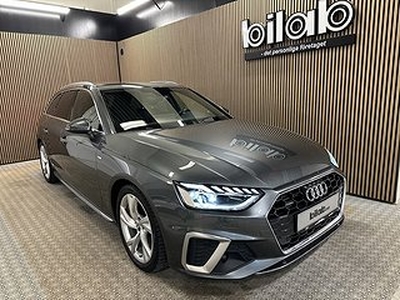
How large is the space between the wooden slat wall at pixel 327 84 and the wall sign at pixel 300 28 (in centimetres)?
7

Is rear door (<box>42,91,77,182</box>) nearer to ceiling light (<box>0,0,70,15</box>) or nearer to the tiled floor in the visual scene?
the tiled floor

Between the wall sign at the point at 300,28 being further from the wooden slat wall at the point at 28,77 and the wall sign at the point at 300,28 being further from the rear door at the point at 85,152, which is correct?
the wooden slat wall at the point at 28,77

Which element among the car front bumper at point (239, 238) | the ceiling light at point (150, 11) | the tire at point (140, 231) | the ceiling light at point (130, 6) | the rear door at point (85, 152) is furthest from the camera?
the ceiling light at point (130, 6)

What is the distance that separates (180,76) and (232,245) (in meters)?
3.87

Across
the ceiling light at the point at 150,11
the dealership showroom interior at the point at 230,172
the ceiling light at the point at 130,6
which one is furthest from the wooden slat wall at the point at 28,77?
the ceiling light at the point at 150,11

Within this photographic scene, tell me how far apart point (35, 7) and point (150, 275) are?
5568 millimetres

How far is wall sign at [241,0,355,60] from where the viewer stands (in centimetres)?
280

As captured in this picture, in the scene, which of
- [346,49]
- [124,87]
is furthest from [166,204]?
[346,49]

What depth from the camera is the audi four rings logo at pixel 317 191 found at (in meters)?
1.56

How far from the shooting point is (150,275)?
1841 mm

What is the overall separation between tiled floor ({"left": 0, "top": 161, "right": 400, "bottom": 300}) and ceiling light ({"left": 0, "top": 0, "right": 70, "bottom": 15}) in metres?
4.21

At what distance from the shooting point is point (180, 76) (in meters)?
4.84

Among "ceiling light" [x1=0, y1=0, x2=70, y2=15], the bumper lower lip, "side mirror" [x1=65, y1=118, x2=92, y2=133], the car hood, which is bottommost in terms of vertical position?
the bumper lower lip

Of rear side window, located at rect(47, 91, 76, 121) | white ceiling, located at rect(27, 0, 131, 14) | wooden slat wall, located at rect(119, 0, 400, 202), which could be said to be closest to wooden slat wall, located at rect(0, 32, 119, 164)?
white ceiling, located at rect(27, 0, 131, 14)
